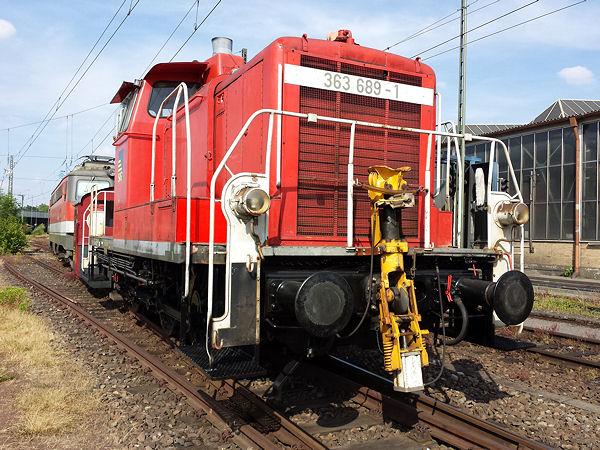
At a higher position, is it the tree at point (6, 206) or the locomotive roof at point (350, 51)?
the locomotive roof at point (350, 51)

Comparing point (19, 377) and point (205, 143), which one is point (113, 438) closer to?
point (19, 377)

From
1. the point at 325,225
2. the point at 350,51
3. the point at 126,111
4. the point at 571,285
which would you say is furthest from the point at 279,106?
the point at 571,285

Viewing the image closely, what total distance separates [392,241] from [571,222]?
2175 centimetres

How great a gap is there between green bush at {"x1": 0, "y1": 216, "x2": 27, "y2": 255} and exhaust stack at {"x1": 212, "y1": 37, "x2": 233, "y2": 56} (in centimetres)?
2348

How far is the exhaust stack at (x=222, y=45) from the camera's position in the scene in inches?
260

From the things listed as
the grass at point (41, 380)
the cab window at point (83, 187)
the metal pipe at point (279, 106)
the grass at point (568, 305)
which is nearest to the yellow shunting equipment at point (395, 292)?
the metal pipe at point (279, 106)

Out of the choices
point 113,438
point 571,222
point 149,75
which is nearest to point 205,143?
point 149,75

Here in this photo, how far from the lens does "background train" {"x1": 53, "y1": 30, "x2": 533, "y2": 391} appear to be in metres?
3.73

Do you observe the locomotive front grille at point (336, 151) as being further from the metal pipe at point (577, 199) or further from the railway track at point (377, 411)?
the metal pipe at point (577, 199)

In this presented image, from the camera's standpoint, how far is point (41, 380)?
17.4ft

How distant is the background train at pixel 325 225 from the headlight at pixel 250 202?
0.6 inches

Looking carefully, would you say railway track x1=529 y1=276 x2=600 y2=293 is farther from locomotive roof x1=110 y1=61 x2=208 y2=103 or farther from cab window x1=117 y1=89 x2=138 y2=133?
cab window x1=117 y1=89 x2=138 y2=133

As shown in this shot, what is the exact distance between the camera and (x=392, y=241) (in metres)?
3.92

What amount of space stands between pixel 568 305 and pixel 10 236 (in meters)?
25.3
